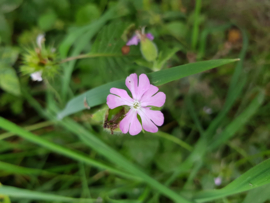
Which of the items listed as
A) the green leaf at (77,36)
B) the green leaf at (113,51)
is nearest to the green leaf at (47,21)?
the green leaf at (77,36)

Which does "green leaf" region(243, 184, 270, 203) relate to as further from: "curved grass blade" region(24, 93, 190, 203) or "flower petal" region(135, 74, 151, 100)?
"flower petal" region(135, 74, 151, 100)

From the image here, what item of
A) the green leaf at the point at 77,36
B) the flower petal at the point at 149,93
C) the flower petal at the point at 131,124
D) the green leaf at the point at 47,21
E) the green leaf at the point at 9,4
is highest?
the green leaf at the point at 47,21

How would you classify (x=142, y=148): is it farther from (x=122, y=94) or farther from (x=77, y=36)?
(x=77, y=36)

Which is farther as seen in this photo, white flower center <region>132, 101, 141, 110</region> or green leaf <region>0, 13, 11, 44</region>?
green leaf <region>0, 13, 11, 44</region>

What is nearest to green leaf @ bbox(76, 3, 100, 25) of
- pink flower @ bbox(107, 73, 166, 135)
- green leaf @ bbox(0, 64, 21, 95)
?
green leaf @ bbox(0, 64, 21, 95)

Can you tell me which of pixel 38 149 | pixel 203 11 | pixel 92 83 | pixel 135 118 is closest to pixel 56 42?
pixel 92 83

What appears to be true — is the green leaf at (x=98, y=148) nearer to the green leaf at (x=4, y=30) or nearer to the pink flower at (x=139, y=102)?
the pink flower at (x=139, y=102)

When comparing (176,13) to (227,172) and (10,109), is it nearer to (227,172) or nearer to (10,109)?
(227,172)
